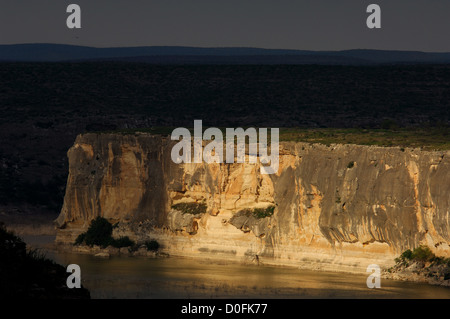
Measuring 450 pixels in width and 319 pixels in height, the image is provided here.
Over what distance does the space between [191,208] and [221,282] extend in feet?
29.9

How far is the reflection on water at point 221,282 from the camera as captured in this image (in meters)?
42.0

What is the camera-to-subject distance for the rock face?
45.2 m

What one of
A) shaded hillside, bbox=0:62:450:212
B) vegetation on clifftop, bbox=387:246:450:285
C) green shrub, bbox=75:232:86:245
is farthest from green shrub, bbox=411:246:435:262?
shaded hillside, bbox=0:62:450:212

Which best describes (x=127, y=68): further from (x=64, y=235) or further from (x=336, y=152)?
(x=336, y=152)

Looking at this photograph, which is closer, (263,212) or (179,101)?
(263,212)

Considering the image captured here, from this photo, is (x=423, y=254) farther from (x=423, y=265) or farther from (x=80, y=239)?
(x=80, y=239)

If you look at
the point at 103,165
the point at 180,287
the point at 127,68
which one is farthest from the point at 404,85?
the point at 180,287

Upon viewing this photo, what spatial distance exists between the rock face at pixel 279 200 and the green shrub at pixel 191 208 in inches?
9.5

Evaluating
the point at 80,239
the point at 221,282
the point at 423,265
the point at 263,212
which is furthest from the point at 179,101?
the point at 423,265

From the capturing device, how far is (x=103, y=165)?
58625 millimetres

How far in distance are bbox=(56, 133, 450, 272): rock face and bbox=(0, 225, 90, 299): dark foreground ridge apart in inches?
683

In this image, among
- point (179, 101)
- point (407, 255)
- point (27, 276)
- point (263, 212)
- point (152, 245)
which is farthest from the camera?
A: point (179, 101)

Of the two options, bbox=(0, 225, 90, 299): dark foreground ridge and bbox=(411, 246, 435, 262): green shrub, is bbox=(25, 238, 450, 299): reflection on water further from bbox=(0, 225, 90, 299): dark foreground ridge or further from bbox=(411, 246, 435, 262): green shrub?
bbox=(0, 225, 90, 299): dark foreground ridge

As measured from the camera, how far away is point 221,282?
149 feet
